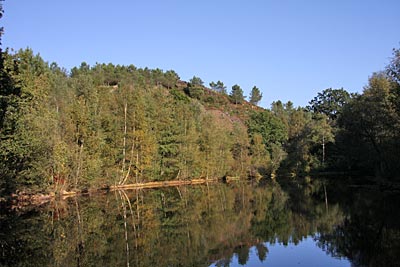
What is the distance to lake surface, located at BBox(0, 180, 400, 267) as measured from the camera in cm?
Result: 1603

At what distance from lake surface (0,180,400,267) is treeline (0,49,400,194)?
6.27 m

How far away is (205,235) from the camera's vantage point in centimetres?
2102

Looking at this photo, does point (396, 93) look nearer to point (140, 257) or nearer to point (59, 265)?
point (140, 257)

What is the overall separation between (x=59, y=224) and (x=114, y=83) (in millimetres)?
94926

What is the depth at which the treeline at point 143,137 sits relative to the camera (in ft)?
105

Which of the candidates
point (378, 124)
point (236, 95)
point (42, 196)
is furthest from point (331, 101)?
point (42, 196)

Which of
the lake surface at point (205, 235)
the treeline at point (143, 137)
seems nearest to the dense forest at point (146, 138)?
the treeline at point (143, 137)

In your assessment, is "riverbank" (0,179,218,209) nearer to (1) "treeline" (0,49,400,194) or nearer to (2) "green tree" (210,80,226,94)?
(1) "treeline" (0,49,400,194)

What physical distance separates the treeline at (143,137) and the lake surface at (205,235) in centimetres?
627

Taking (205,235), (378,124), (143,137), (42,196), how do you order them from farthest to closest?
(143,137), (378,124), (42,196), (205,235)

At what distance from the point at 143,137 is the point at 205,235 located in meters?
35.0

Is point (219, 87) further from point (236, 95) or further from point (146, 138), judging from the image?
point (146, 138)

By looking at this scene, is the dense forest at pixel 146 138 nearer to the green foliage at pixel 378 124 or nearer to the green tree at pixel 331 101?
the green foliage at pixel 378 124

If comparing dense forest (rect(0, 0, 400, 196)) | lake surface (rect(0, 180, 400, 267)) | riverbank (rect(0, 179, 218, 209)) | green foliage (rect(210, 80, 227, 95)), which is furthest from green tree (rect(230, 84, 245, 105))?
lake surface (rect(0, 180, 400, 267))
